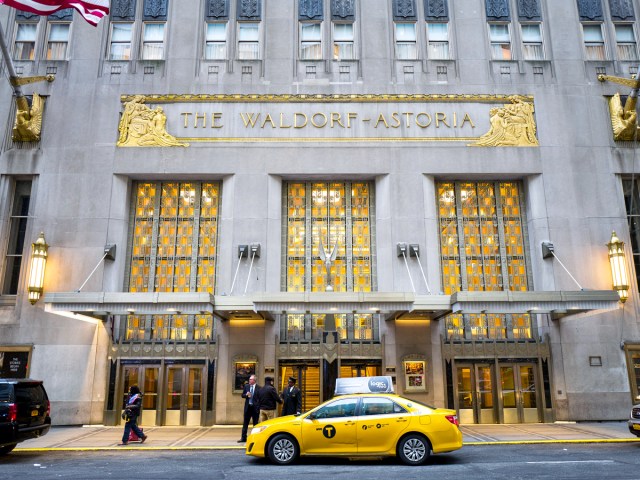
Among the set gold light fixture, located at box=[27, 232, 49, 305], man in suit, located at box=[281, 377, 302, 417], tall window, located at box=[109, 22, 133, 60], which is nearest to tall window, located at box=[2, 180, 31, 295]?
gold light fixture, located at box=[27, 232, 49, 305]

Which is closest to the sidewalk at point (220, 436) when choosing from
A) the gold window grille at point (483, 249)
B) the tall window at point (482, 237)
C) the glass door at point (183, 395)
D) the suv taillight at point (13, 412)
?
the glass door at point (183, 395)

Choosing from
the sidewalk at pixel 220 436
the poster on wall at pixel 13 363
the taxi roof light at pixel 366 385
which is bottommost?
the sidewalk at pixel 220 436

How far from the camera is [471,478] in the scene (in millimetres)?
9953

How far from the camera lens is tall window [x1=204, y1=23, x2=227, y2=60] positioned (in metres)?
23.3

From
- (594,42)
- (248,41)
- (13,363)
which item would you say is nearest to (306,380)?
(13,363)

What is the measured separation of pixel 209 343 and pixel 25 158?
35.3 feet

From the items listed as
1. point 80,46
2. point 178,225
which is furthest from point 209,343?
point 80,46

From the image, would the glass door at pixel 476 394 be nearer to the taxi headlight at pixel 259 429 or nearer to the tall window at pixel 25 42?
the taxi headlight at pixel 259 429

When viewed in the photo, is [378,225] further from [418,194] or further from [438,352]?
[438,352]

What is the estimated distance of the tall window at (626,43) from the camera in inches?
921

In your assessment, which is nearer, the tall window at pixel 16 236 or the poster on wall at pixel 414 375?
the poster on wall at pixel 414 375

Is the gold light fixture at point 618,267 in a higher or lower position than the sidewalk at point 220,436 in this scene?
higher

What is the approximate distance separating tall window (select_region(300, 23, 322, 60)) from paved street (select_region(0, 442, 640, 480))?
1675 cm

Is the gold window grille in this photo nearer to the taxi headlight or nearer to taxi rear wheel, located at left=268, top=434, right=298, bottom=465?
taxi rear wheel, located at left=268, top=434, right=298, bottom=465
